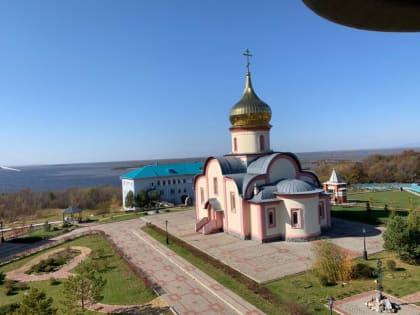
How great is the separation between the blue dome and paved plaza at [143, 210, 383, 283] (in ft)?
9.86

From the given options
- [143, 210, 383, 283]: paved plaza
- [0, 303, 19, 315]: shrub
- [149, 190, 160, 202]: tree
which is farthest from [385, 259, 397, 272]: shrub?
[149, 190, 160, 202]: tree

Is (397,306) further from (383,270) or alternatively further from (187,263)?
(187,263)

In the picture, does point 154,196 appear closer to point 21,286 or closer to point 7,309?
point 21,286

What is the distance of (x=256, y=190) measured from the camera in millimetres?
20391

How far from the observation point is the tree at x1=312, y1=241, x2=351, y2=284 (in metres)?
13.4

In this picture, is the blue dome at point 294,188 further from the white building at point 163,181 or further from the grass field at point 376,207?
the white building at point 163,181

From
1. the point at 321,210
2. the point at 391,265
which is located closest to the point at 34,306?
the point at 391,265

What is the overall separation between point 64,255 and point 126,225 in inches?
336

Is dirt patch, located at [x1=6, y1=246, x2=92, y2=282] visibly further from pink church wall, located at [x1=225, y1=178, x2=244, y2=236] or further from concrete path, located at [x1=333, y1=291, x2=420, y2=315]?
concrete path, located at [x1=333, y1=291, x2=420, y2=315]

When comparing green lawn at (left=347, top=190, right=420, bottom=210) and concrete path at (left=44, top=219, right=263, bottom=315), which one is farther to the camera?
green lawn at (left=347, top=190, right=420, bottom=210)

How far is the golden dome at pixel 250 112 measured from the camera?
22.9 meters

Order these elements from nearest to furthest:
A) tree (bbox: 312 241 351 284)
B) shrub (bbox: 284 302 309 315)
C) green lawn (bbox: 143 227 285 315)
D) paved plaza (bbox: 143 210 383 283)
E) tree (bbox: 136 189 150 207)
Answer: shrub (bbox: 284 302 309 315) → green lawn (bbox: 143 227 285 315) → tree (bbox: 312 241 351 284) → paved plaza (bbox: 143 210 383 283) → tree (bbox: 136 189 150 207)

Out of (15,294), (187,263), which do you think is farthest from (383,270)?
(15,294)

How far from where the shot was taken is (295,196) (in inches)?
766
